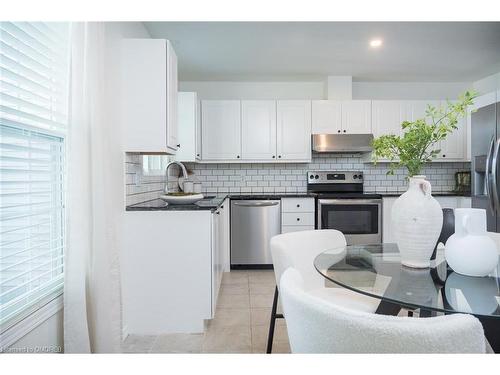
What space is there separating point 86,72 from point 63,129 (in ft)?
1.04

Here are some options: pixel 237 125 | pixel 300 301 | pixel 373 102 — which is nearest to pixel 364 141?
pixel 373 102

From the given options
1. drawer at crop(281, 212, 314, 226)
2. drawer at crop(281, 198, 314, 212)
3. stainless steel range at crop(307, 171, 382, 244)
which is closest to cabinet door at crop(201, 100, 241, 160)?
drawer at crop(281, 198, 314, 212)

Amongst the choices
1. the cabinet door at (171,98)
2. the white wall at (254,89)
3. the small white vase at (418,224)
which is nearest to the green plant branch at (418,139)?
the small white vase at (418,224)

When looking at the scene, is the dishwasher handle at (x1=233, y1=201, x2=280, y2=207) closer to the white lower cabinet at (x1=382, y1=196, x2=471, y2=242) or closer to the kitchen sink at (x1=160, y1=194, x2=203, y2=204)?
the white lower cabinet at (x1=382, y1=196, x2=471, y2=242)

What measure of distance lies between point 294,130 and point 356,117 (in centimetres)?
81

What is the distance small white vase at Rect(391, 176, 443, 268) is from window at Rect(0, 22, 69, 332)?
161 cm

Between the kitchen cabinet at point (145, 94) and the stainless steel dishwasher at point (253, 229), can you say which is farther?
the stainless steel dishwasher at point (253, 229)

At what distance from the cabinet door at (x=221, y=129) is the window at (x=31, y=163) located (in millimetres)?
2703

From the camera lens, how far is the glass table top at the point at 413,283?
1.08 metres

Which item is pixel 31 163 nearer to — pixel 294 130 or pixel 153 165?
pixel 153 165

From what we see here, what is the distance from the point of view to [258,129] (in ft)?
14.9

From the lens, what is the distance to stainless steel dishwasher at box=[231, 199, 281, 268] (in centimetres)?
426

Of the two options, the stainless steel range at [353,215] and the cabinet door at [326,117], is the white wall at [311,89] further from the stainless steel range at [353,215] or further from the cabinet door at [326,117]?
the stainless steel range at [353,215]
